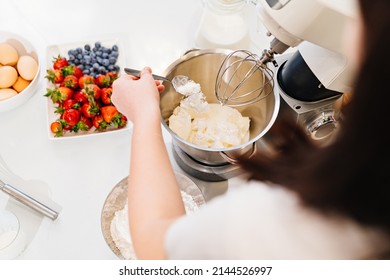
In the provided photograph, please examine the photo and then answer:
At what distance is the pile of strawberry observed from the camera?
2.85ft

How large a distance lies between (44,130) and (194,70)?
0.38 m

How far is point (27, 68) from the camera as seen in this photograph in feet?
3.08

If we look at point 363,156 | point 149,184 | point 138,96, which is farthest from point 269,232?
point 138,96

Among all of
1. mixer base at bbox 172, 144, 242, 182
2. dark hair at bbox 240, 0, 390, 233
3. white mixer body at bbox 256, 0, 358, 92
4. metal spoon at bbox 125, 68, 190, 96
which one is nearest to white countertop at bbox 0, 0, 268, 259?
mixer base at bbox 172, 144, 242, 182

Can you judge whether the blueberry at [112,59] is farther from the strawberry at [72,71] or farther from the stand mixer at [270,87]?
the stand mixer at [270,87]

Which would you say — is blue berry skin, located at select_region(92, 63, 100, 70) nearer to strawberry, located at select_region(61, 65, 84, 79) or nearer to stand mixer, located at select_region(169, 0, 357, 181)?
strawberry, located at select_region(61, 65, 84, 79)

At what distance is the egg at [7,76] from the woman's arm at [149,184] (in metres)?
0.37

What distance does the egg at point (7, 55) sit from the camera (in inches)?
37.1

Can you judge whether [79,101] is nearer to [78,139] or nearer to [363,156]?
[78,139]

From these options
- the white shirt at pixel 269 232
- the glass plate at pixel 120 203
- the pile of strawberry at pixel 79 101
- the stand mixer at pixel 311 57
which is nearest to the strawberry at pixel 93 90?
the pile of strawberry at pixel 79 101

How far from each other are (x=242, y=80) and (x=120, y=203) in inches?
14.3

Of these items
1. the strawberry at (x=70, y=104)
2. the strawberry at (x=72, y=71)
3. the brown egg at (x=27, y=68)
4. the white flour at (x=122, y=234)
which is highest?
the strawberry at (x=72, y=71)

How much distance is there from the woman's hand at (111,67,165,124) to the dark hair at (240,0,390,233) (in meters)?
0.34

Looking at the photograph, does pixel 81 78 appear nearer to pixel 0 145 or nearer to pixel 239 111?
pixel 0 145
